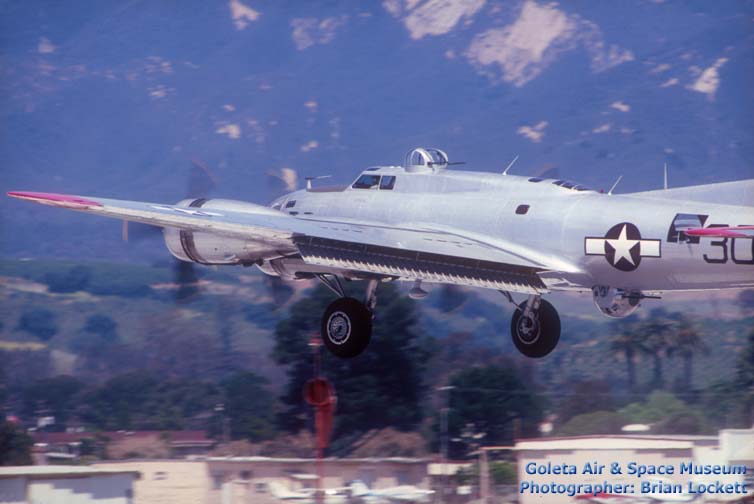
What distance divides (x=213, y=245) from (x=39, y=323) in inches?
2216

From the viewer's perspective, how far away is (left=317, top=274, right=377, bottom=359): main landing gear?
93.5 feet

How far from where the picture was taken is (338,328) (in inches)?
1132

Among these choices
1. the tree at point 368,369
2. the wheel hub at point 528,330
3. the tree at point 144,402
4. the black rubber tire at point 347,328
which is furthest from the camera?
the tree at point 144,402

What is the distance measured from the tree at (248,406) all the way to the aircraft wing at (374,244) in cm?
2684

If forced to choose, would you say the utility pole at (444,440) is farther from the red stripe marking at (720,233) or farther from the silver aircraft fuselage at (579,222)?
the red stripe marking at (720,233)

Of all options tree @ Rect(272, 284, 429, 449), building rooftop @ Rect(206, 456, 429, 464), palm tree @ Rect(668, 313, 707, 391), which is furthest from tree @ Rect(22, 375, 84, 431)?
palm tree @ Rect(668, 313, 707, 391)

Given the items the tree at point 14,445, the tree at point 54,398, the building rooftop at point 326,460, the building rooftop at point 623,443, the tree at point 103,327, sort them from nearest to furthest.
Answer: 1. the building rooftop at point 623,443
2. the building rooftop at point 326,460
3. the tree at point 14,445
4. the tree at point 54,398
5. the tree at point 103,327

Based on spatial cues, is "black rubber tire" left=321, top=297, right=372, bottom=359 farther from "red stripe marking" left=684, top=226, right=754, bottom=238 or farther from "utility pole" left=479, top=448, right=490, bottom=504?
"utility pole" left=479, top=448, right=490, bottom=504

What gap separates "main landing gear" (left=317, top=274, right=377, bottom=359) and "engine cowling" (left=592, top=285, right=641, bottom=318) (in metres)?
5.71

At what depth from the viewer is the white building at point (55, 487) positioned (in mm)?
32594

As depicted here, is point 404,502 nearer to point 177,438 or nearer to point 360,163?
point 177,438

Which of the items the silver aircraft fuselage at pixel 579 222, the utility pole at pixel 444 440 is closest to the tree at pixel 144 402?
the utility pole at pixel 444 440

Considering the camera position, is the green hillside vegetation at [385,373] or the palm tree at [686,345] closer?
the green hillside vegetation at [385,373]

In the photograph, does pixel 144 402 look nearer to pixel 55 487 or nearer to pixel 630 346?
pixel 55 487
